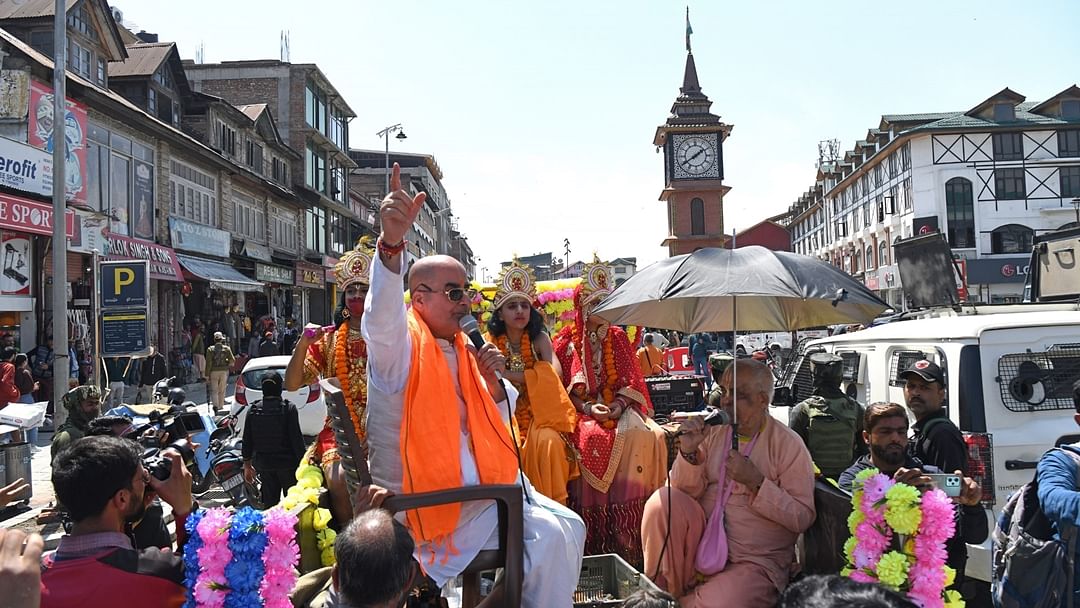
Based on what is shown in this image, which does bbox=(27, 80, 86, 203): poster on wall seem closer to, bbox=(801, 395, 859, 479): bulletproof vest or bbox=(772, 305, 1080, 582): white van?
bbox=(801, 395, 859, 479): bulletproof vest

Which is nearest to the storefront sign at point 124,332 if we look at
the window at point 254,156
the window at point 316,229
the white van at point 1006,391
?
the white van at point 1006,391

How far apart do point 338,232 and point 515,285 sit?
41299 mm

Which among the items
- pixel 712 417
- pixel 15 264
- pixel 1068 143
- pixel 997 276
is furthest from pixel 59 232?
pixel 1068 143

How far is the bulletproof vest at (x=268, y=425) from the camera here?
6.65 metres

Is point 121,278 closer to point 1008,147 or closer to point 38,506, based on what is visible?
point 38,506

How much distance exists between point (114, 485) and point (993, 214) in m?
50.1

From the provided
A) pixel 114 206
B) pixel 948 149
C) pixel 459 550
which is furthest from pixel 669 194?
pixel 459 550

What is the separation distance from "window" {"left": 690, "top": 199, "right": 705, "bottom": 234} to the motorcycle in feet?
148

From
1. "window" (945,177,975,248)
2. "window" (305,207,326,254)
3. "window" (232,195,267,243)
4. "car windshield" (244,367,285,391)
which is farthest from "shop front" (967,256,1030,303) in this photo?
"car windshield" (244,367,285,391)

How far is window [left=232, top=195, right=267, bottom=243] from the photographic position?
95.8ft

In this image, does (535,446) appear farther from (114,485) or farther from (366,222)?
(366,222)

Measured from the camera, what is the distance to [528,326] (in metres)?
5.69

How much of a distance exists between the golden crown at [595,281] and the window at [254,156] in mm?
27834

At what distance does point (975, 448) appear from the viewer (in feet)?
15.3
